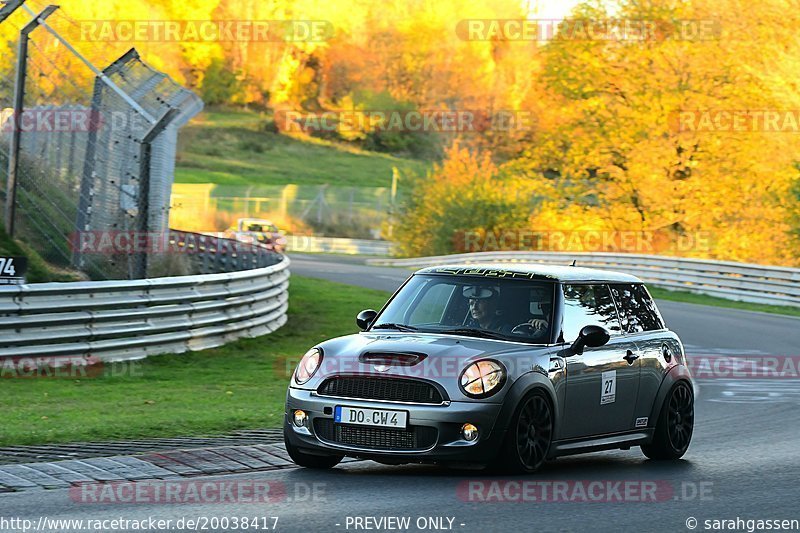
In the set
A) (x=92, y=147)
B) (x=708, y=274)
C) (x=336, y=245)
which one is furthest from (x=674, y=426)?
(x=336, y=245)

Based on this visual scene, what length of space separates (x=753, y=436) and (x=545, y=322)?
332 cm

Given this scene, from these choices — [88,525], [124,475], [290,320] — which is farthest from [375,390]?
[290,320]

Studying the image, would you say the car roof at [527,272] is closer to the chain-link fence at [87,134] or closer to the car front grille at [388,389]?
the car front grille at [388,389]

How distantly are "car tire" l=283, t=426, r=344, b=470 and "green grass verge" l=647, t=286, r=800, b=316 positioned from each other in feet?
76.7

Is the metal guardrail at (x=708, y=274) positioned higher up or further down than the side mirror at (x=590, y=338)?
further down

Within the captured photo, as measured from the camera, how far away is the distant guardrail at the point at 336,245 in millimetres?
65688

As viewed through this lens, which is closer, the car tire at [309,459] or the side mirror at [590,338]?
the car tire at [309,459]

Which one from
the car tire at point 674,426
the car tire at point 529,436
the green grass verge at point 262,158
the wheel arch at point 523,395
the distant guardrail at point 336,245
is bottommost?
the distant guardrail at point 336,245

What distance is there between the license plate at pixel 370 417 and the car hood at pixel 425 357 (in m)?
0.25

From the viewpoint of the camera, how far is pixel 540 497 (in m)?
8.66

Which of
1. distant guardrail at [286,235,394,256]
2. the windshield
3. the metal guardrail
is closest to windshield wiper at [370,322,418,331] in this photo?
the windshield

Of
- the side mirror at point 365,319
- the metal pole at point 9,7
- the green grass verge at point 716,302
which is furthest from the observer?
the green grass verge at point 716,302

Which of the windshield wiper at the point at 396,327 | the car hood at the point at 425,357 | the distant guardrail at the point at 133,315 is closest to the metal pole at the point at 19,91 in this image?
the distant guardrail at the point at 133,315

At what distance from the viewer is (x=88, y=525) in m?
7.23
